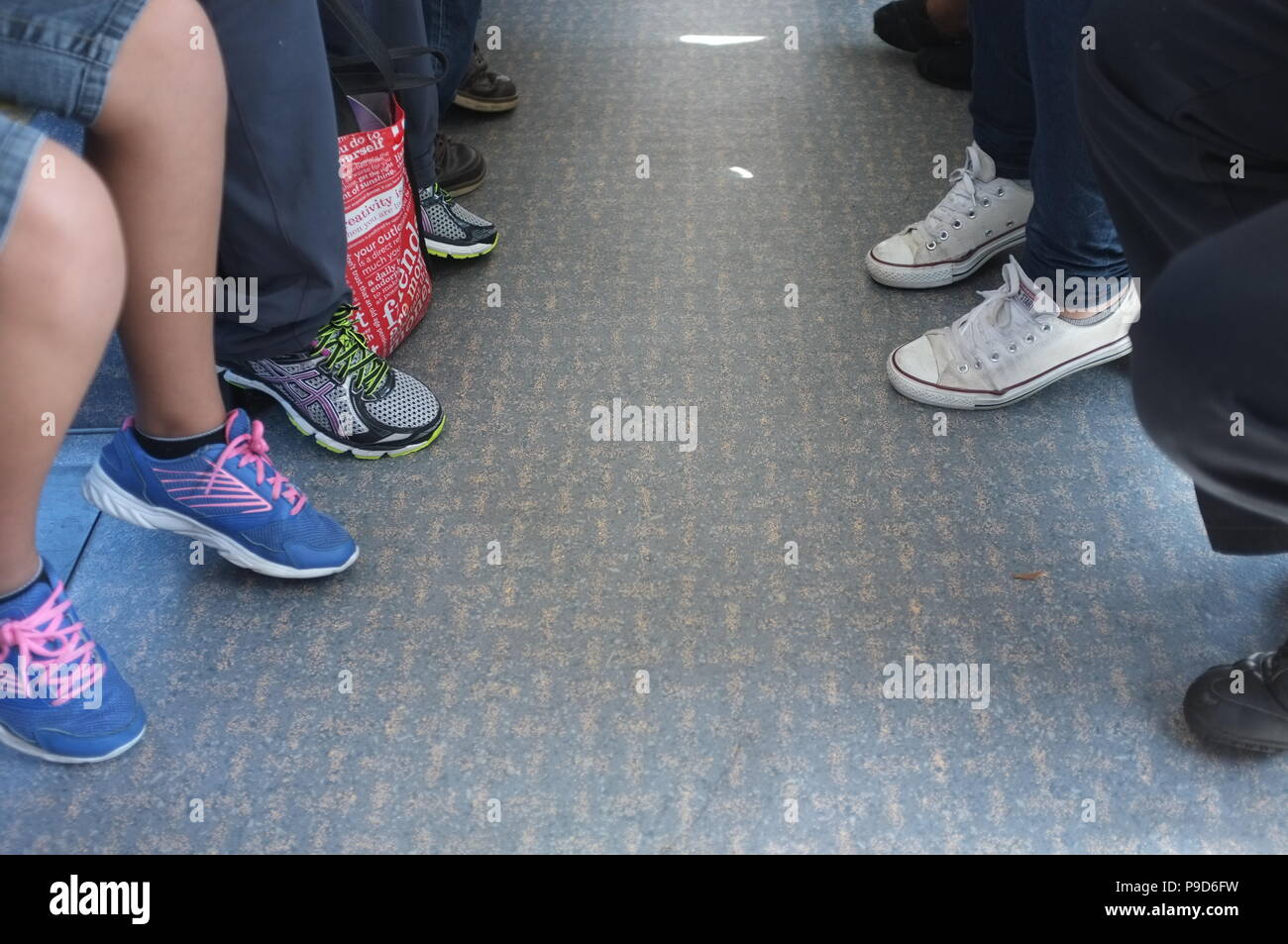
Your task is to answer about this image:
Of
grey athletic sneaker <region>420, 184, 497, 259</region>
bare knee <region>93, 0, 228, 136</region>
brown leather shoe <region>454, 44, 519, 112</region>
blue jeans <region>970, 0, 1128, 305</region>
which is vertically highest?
bare knee <region>93, 0, 228, 136</region>

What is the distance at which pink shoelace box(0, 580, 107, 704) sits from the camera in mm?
770

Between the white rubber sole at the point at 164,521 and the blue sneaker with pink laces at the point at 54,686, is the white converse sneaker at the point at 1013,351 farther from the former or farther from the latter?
the blue sneaker with pink laces at the point at 54,686

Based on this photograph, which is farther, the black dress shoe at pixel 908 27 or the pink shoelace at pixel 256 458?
the black dress shoe at pixel 908 27

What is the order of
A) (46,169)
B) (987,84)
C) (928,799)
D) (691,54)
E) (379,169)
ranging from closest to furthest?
A: (46,169) → (928,799) → (379,169) → (987,84) → (691,54)

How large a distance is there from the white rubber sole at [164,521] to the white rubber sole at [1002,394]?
63cm

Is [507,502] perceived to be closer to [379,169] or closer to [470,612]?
[470,612]

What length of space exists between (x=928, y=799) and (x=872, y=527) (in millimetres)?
290

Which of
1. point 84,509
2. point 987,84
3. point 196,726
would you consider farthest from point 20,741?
point 987,84

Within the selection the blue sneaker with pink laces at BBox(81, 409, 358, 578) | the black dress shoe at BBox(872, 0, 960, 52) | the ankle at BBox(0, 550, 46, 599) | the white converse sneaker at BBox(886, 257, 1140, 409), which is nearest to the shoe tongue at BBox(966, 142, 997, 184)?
the white converse sneaker at BBox(886, 257, 1140, 409)

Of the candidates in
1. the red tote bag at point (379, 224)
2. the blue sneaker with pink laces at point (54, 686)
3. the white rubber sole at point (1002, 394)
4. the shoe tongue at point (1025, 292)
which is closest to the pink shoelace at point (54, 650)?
the blue sneaker with pink laces at point (54, 686)

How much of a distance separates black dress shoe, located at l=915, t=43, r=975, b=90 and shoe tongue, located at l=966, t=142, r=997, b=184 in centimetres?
50

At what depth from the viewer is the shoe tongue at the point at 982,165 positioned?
52.4 inches

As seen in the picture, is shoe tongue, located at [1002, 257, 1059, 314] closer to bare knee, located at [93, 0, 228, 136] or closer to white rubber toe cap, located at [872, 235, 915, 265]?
white rubber toe cap, located at [872, 235, 915, 265]

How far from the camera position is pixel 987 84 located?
4.25 ft
